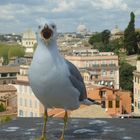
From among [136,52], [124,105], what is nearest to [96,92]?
[124,105]

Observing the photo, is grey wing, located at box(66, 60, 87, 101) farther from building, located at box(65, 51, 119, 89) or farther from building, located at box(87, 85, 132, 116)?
building, located at box(65, 51, 119, 89)

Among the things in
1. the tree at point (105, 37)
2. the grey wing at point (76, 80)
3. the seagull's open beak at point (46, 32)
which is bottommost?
the grey wing at point (76, 80)

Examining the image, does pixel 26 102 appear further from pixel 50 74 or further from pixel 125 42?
pixel 50 74

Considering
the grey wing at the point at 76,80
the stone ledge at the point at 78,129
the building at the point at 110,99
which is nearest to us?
the grey wing at the point at 76,80

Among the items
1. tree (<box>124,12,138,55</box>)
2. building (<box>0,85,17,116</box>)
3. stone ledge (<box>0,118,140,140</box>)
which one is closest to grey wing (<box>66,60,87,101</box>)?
stone ledge (<box>0,118,140,140</box>)

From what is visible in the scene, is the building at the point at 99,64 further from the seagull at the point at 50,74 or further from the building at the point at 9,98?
the seagull at the point at 50,74

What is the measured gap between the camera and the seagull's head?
311 cm

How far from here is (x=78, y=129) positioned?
3.89 m

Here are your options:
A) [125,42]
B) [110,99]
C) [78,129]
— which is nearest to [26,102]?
[110,99]

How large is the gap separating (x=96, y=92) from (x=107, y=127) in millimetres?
19503

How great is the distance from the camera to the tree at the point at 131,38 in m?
46.3

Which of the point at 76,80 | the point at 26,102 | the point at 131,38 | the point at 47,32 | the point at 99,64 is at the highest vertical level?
the point at 131,38

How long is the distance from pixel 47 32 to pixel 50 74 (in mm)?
248

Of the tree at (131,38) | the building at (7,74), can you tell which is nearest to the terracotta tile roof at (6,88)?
the building at (7,74)
